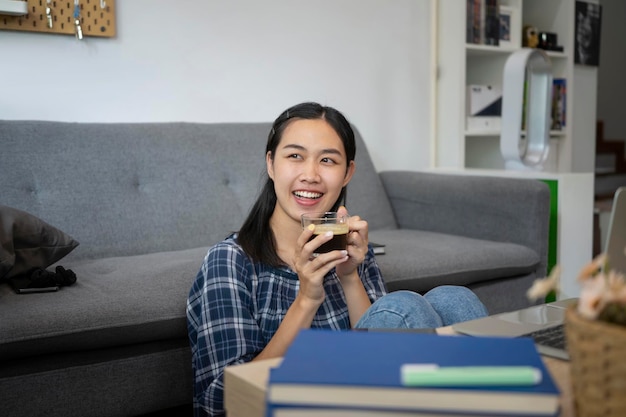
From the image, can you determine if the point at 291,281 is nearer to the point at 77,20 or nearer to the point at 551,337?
the point at 551,337

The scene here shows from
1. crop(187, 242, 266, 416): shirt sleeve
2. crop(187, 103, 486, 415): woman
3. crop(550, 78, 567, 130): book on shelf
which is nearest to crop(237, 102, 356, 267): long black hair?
crop(187, 103, 486, 415): woman

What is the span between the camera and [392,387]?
606mm

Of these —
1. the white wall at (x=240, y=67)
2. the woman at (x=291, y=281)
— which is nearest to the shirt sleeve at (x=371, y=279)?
the woman at (x=291, y=281)

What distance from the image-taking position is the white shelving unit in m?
3.52

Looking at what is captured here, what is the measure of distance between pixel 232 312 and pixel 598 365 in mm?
821

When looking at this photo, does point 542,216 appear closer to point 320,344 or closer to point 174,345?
point 174,345

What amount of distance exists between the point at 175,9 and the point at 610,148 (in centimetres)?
435

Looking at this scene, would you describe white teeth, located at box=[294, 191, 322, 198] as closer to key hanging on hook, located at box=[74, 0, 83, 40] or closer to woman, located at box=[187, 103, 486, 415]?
woman, located at box=[187, 103, 486, 415]

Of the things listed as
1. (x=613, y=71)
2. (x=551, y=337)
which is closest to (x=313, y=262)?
(x=551, y=337)

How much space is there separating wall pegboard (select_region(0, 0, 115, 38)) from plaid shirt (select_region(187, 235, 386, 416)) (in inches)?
55.0

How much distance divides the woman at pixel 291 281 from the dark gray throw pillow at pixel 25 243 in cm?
50

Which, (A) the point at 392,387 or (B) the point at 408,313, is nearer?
(A) the point at 392,387

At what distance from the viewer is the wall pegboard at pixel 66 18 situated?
2.39 metres

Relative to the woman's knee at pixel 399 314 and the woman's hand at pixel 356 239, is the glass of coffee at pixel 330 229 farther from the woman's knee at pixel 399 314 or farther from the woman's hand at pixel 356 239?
the woman's knee at pixel 399 314
